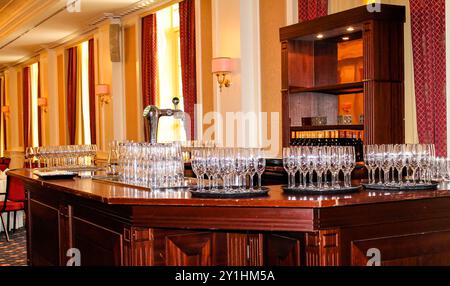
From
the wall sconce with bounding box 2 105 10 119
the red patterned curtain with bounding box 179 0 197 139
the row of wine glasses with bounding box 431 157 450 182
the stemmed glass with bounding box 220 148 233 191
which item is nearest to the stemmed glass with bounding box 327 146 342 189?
the stemmed glass with bounding box 220 148 233 191

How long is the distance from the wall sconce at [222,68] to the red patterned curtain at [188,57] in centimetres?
107

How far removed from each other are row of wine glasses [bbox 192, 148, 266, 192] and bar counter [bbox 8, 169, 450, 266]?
172mm

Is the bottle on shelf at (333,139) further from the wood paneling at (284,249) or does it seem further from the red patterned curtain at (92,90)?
the red patterned curtain at (92,90)

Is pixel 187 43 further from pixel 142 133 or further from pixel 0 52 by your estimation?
pixel 0 52

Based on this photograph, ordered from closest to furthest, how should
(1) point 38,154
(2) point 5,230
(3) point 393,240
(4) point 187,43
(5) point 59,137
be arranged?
(3) point 393,240
(1) point 38,154
(2) point 5,230
(4) point 187,43
(5) point 59,137

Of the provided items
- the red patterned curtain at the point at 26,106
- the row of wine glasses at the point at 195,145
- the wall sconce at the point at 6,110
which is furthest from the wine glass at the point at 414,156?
the wall sconce at the point at 6,110

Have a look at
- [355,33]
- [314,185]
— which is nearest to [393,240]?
[314,185]

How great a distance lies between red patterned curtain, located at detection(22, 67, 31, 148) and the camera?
1652 cm

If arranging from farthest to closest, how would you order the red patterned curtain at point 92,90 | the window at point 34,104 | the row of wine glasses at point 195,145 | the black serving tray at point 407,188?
the window at point 34,104 → the red patterned curtain at point 92,90 → the row of wine glasses at point 195,145 → the black serving tray at point 407,188

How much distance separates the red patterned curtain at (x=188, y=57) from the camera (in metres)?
8.73

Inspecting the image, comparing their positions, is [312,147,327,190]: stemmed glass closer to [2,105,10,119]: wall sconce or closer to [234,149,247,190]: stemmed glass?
[234,149,247,190]: stemmed glass

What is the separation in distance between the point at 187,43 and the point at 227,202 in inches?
248

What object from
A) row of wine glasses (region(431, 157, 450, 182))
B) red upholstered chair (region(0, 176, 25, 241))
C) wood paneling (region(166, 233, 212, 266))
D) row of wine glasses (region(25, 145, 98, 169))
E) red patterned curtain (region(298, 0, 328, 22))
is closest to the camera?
wood paneling (region(166, 233, 212, 266))

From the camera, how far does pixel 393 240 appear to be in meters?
3.02
